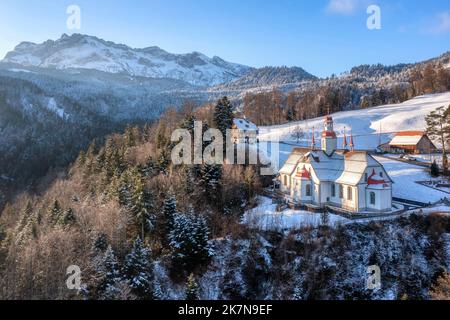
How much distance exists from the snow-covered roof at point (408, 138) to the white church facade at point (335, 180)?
24154mm

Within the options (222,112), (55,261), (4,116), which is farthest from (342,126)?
(4,116)

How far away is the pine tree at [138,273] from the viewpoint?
91.6 feet

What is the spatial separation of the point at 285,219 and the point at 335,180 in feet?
26.9

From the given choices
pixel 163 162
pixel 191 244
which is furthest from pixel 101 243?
pixel 163 162

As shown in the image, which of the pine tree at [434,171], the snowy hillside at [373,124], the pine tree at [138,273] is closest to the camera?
the pine tree at [138,273]

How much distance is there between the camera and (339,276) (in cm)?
3158

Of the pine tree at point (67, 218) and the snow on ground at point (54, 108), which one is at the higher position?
the snow on ground at point (54, 108)

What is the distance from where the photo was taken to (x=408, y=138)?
62312 mm

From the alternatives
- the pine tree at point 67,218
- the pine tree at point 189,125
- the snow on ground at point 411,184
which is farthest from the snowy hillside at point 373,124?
the pine tree at point 67,218

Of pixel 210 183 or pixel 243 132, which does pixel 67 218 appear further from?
pixel 243 132

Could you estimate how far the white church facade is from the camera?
37250mm

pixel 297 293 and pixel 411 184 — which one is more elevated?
pixel 411 184

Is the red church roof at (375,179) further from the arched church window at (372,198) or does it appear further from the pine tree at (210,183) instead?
the pine tree at (210,183)

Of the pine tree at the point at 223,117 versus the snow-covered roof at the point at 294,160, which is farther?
the pine tree at the point at 223,117
